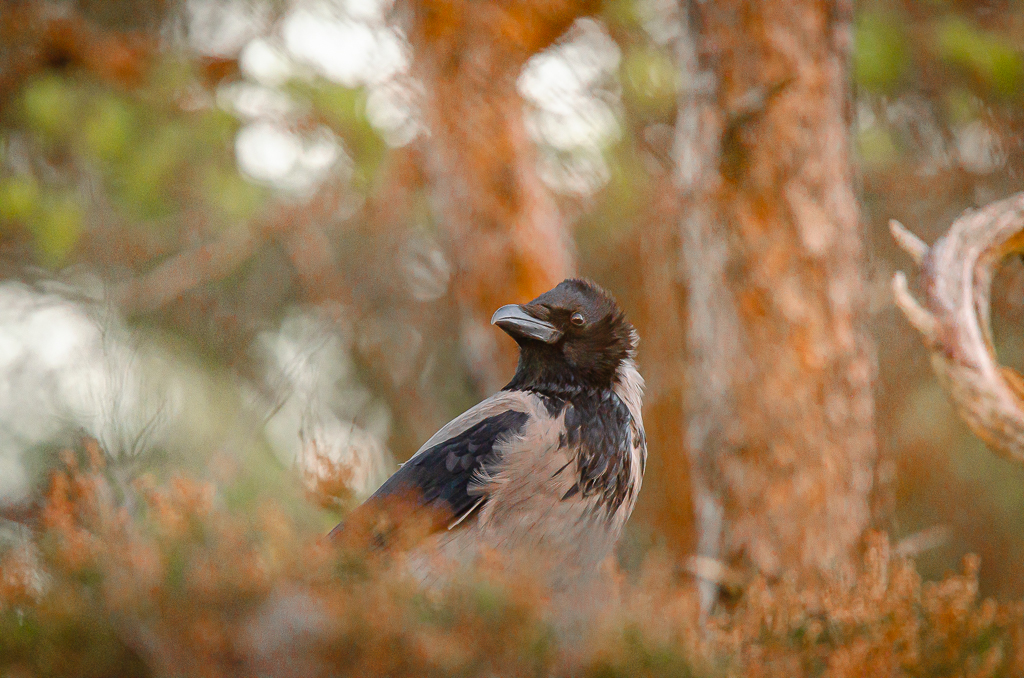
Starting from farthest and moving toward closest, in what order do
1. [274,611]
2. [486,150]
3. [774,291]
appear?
[486,150], [774,291], [274,611]

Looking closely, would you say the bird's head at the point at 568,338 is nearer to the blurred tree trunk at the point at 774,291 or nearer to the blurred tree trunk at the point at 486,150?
the blurred tree trunk at the point at 774,291

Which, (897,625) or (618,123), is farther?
(618,123)

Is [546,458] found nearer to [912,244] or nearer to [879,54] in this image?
[912,244]

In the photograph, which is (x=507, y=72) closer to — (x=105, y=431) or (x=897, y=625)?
(x=105, y=431)

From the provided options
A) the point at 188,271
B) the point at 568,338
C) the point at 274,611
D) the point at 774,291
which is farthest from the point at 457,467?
the point at 188,271

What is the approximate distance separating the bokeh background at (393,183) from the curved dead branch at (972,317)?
167cm

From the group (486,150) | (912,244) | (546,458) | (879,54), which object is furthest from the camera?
(879,54)

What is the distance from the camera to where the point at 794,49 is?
4.54 m

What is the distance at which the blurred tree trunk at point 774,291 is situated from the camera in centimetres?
427

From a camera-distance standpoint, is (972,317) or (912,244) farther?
(912,244)

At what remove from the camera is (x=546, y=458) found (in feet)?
9.71

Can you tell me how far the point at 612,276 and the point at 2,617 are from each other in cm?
603

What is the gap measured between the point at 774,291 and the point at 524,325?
182 centimetres

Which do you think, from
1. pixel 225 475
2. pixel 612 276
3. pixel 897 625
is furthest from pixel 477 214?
pixel 897 625
